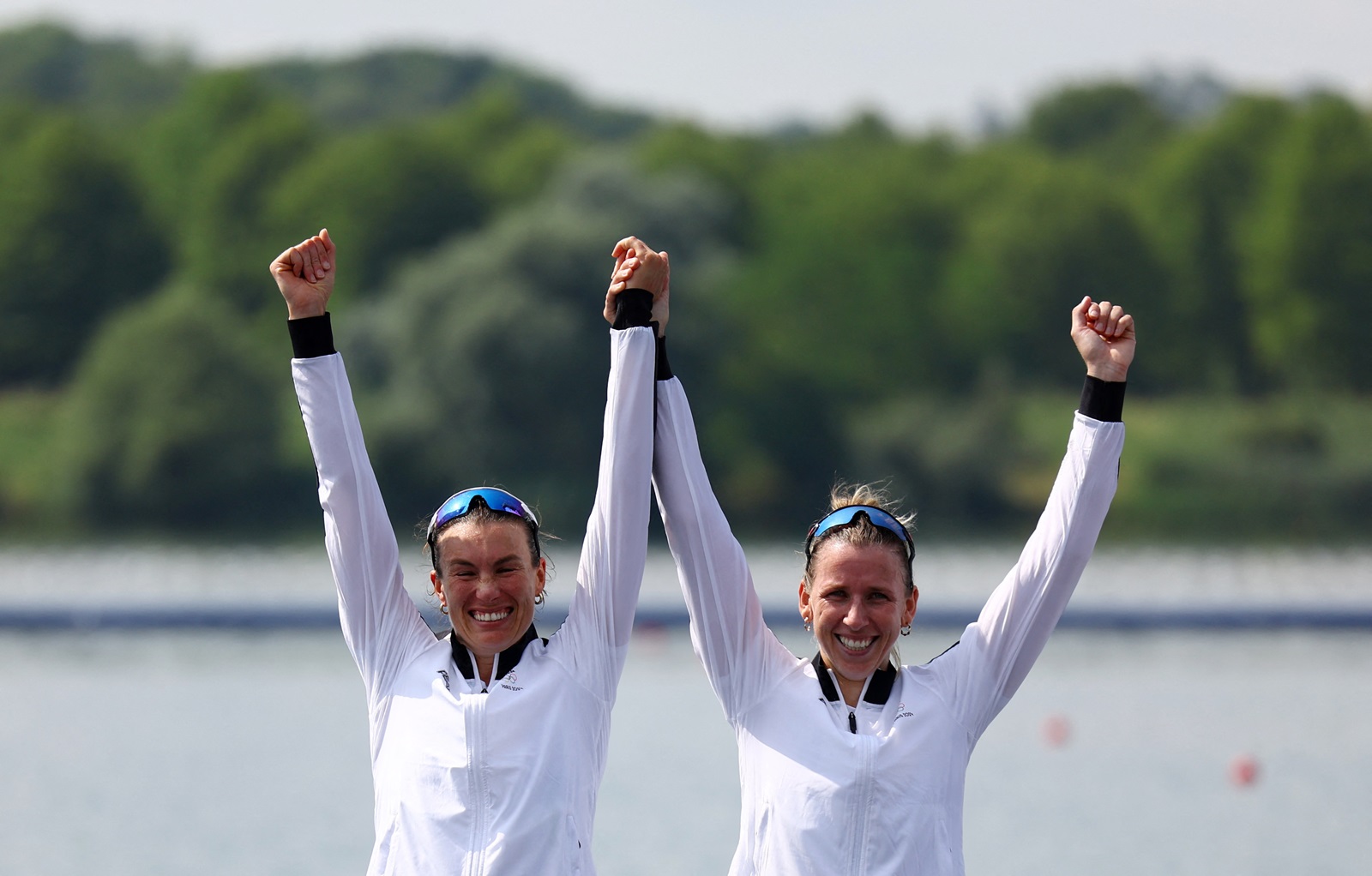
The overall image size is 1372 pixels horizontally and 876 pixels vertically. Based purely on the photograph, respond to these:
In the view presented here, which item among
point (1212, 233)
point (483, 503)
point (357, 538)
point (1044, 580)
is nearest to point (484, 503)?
point (483, 503)

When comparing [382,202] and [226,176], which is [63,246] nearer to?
[226,176]

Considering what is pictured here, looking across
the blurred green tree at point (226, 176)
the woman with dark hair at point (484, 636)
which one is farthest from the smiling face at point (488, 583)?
the blurred green tree at point (226, 176)

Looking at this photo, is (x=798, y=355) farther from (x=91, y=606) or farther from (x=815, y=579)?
(x=815, y=579)

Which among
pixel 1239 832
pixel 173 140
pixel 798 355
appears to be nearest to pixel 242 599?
pixel 1239 832

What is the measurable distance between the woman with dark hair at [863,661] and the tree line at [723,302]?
30.4m

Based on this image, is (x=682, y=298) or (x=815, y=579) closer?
(x=815, y=579)

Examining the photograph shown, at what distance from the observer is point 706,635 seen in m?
3.58

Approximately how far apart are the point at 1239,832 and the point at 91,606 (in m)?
11.1

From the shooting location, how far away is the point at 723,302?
40938 mm

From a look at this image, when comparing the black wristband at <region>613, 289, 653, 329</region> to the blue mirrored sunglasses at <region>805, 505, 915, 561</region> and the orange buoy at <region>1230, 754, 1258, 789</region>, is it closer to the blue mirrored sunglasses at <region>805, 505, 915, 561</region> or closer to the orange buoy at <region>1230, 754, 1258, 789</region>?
the blue mirrored sunglasses at <region>805, 505, 915, 561</region>

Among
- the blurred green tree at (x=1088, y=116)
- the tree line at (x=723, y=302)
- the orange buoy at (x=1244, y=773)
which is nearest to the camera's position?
the orange buoy at (x=1244, y=773)

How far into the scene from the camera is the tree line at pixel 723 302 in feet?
122

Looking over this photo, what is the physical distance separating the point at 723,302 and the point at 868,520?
3753 cm

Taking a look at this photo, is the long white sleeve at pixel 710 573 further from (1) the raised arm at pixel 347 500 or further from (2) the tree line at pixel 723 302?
(2) the tree line at pixel 723 302
